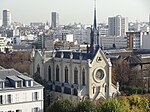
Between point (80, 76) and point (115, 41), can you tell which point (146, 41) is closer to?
point (115, 41)

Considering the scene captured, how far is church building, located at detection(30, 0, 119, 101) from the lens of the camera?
3897 centimetres

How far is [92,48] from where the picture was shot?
40156 mm

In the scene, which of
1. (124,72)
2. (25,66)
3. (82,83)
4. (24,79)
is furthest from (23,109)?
(25,66)

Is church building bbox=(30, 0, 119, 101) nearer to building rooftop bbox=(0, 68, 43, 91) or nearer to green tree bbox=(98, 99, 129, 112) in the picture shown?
green tree bbox=(98, 99, 129, 112)

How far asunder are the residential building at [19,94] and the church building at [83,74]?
349 inches

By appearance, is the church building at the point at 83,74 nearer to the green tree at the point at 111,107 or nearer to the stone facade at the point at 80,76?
the stone facade at the point at 80,76

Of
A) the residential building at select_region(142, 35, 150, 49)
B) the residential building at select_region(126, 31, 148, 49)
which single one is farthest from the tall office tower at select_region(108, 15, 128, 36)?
the residential building at select_region(142, 35, 150, 49)

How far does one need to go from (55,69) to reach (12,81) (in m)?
13.9

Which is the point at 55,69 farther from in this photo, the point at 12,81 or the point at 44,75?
the point at 12,81

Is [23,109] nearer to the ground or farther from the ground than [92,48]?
nearer to the ground

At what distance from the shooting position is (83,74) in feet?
130

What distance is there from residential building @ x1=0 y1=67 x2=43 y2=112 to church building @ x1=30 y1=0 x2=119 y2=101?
29.1 ft

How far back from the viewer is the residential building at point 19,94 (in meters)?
28.3

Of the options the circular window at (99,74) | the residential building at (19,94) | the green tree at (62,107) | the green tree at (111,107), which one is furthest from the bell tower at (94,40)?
the residential building at (19,94)
